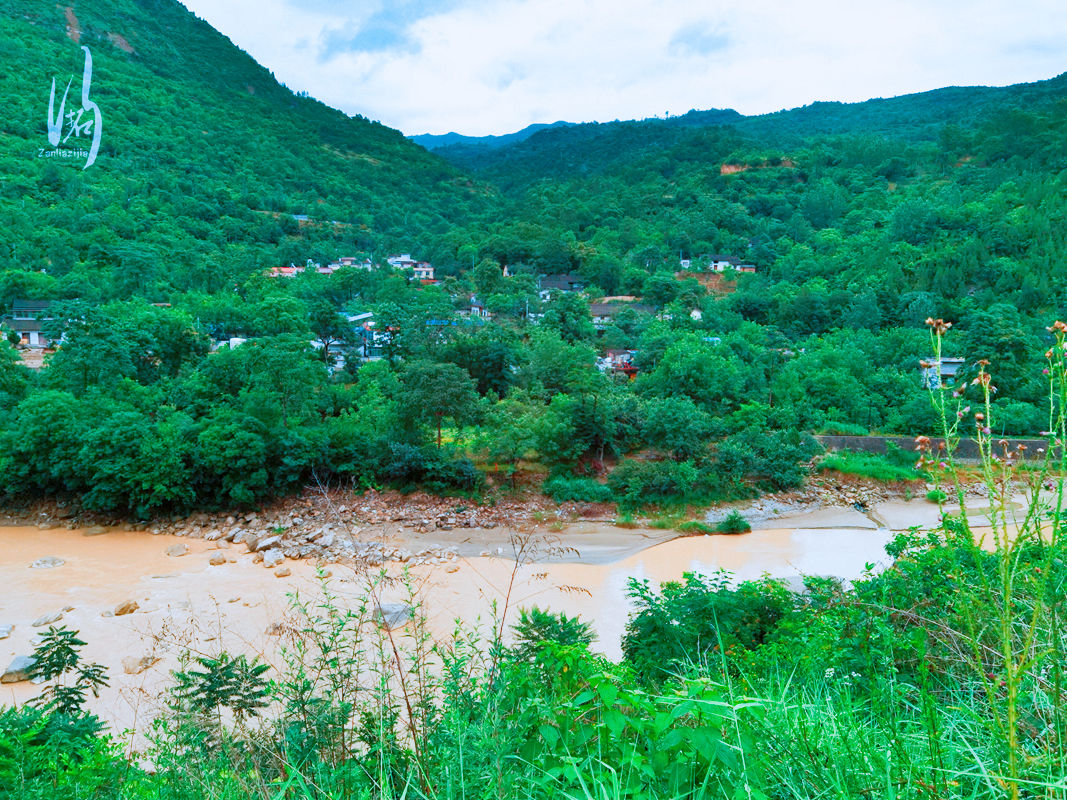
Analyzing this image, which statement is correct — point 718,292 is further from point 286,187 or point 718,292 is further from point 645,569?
point 286,187

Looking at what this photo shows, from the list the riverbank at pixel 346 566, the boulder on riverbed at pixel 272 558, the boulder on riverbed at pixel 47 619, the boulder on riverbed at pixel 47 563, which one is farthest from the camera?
the boulder on riverbed at pixel 272 558

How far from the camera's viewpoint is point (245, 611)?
801 centimetres

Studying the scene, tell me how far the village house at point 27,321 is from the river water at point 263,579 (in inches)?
476

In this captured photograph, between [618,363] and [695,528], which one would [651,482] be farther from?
[618,363]

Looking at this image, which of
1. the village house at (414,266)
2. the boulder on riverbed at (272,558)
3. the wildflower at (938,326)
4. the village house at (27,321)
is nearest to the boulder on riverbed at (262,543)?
the boulder on riverbed at (272,558)

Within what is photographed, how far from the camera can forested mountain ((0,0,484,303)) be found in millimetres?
22953

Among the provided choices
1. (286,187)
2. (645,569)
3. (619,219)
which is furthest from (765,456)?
(286,187)

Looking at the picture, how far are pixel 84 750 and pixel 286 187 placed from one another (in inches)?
1603

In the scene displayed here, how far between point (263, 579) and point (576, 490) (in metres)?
5.88

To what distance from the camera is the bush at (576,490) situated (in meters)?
12.2

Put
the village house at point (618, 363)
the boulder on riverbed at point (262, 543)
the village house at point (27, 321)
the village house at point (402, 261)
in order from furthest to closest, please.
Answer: the village house at point (402, 261) → the village house at point (27, 321) → the village house at point (618, 363) → the boulder on riverbed at point (262, 543)

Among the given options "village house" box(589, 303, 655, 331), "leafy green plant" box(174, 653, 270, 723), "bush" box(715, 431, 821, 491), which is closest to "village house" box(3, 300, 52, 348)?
"village house" box(589, 303, 655, 331)

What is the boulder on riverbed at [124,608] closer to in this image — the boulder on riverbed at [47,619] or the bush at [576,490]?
the boulder on riverbed at [47,619]

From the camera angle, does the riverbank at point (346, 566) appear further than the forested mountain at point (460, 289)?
No
